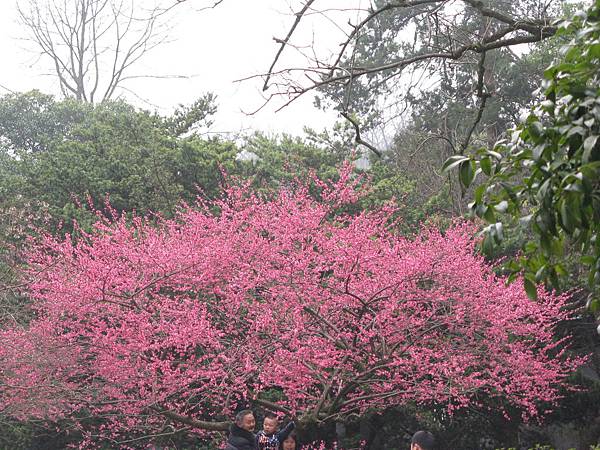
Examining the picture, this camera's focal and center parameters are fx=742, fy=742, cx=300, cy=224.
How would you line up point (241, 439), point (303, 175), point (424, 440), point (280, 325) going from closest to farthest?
point (424, 440), point (241, 439), point (280, 325), point (303, 175)

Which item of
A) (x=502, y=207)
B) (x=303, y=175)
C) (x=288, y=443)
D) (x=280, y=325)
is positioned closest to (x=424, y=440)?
(x=288, y=443)

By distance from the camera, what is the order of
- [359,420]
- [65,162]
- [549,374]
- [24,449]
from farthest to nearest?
[65,162] → [24,449] → [359,420] → [549,374]

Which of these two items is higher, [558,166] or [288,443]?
[558,166]

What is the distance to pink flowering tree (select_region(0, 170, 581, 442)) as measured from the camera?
26.1 feet

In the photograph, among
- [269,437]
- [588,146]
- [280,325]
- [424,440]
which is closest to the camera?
[588,146]

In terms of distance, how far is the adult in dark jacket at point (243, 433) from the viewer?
5.52 meters

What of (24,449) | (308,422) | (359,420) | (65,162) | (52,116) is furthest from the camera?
(52,116)

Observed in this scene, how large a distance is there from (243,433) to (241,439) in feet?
0.15

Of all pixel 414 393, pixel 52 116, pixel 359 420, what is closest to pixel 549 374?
pixel 414 393

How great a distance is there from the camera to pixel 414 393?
8516 mm

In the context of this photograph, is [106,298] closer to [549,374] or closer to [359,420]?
[359,420]

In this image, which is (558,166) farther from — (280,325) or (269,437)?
(280,325)

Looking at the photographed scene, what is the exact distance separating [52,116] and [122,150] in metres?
8.73

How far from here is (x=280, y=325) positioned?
8.24 metres
